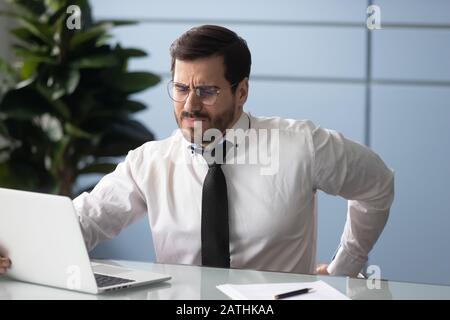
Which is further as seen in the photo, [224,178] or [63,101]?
[63,101]

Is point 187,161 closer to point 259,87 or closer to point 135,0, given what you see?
point 259,87

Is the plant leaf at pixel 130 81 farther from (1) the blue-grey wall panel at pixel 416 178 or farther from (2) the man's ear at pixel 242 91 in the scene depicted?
(2) the man's ear at pixel 242 91

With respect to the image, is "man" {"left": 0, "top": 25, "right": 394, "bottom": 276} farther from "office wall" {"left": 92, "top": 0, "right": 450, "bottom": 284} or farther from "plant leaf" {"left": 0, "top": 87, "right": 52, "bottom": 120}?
"plant leaf" {"left": 0, "top": 87, "right": 52, "bottom": 120}

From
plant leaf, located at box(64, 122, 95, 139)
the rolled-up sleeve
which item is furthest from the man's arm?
plant leaf, located at box(64, 122, 95, 139)

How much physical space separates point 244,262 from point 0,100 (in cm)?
171

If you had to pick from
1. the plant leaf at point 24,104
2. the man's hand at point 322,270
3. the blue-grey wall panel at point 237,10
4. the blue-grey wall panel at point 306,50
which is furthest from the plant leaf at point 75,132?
the man's hand at point 322,270

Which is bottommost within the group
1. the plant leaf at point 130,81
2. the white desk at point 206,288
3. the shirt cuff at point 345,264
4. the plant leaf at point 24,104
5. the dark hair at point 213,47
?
the shirt cuff at point 345,264

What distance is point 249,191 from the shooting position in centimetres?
189

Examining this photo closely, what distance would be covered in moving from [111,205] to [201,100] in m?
0.33

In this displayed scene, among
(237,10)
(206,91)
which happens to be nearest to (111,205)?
(206,91)

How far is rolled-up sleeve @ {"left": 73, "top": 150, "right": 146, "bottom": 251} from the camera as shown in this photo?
184cm

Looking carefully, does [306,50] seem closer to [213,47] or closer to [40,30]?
[40,30]

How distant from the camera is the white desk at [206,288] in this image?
4.62ft

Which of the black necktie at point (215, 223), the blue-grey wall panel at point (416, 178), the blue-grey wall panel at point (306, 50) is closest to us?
the black necktie at point (215, 223)
